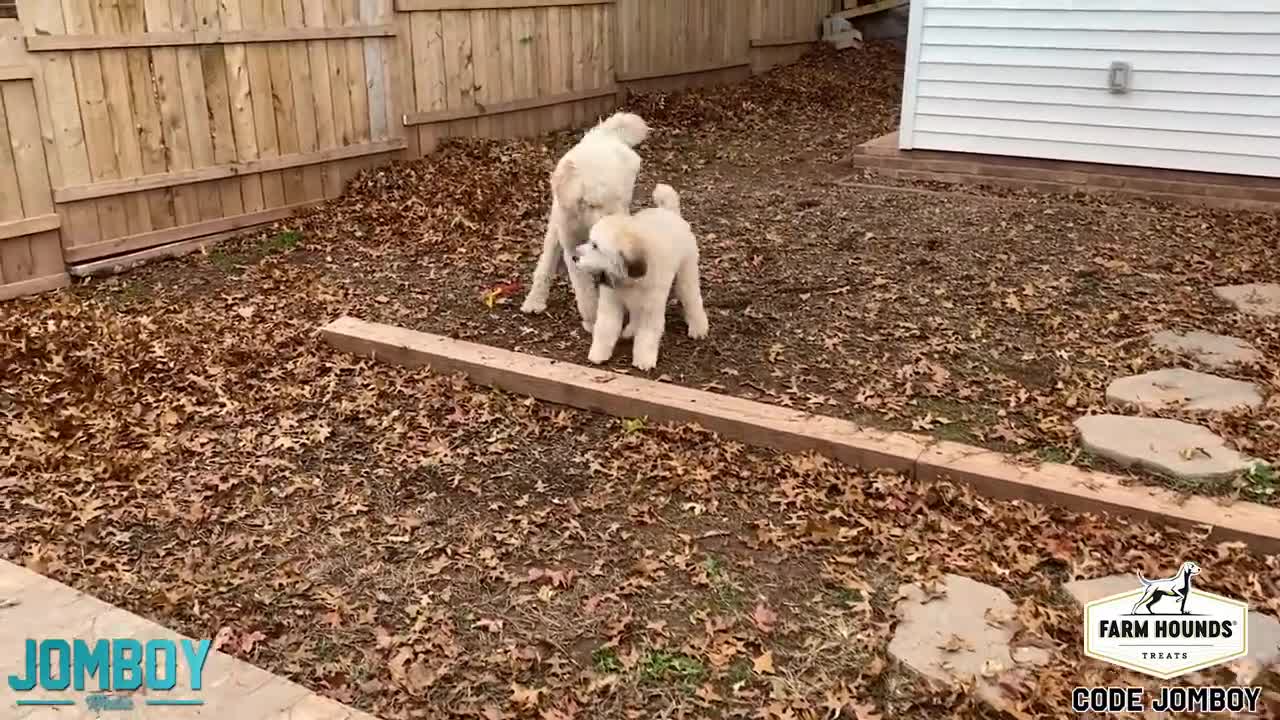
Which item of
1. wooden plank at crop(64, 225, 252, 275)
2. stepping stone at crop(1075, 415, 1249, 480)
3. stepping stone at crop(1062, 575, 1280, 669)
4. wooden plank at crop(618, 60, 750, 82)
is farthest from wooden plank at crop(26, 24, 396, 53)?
stepping stone at crop(1062, 575, 1280, 669)

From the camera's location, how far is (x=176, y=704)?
2441 millimetres

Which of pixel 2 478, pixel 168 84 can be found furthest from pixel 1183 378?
pixel 168 84

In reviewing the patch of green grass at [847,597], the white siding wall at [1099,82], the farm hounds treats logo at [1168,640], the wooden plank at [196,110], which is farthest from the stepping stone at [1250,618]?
the wooden plank at [196,110]

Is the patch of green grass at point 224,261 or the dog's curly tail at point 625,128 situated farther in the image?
the patch of green grass at point 224,261

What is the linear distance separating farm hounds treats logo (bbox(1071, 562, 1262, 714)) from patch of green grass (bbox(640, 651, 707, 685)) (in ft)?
3.25

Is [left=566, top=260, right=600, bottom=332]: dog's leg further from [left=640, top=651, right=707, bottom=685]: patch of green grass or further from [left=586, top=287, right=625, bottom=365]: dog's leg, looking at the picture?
[left=640, top=651, right=707, bottom=685]: patch of green grass

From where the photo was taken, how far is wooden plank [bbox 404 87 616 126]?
8141 millimetres

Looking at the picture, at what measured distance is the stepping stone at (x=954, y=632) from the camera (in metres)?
2.65

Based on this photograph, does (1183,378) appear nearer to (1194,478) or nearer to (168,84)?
(1194,478)

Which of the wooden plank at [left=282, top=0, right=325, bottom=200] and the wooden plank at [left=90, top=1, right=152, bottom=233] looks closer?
the wooden plank at [left=90, top=1, right=152, bottom=233]

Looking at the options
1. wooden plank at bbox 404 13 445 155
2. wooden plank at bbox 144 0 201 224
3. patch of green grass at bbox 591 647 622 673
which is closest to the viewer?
patch of green grass at bbox 591 647 622 673

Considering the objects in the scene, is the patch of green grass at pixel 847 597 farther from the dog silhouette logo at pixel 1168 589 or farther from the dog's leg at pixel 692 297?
the dog's leg at pixel 692 297

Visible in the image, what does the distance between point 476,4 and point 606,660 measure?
6915 mm

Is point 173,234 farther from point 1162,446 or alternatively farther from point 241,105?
point 1162,446
